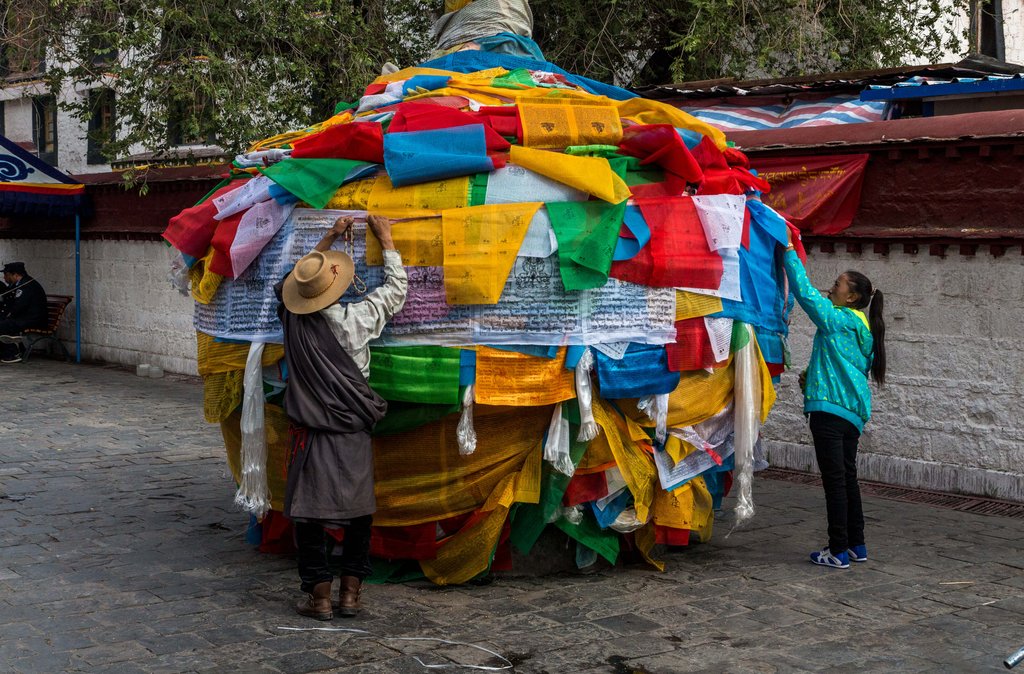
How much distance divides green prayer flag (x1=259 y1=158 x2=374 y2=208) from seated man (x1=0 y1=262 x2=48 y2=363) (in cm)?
1216

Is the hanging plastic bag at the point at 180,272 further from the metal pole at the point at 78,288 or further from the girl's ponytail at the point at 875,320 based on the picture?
the metal pole at the point at 78,288

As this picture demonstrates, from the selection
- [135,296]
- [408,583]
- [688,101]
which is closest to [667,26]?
[688,101]

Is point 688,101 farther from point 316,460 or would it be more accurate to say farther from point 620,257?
point 316,460

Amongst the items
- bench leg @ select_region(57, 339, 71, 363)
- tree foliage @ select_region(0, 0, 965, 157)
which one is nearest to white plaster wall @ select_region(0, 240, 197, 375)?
bench leg @ select_region(57, 339, 71, 363)

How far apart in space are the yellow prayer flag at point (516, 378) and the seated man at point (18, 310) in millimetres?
12907

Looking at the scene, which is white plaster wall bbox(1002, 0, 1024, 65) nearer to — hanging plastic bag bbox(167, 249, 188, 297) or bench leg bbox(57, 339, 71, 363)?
hanging plastic bag bbox(167, 249, 188, 297)

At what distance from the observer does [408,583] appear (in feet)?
20.1

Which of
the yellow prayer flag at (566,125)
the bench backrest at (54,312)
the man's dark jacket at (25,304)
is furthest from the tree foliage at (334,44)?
the yellow prayer flag at (566,125)

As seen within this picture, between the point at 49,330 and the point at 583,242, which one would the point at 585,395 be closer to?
the point at 583,242

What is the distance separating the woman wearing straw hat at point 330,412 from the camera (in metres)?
5.41

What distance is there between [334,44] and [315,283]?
9353 mm

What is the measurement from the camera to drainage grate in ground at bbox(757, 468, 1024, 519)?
805 cm

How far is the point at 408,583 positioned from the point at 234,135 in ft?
27.3

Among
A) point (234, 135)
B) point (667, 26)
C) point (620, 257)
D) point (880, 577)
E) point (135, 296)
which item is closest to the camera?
point (620, 257)
